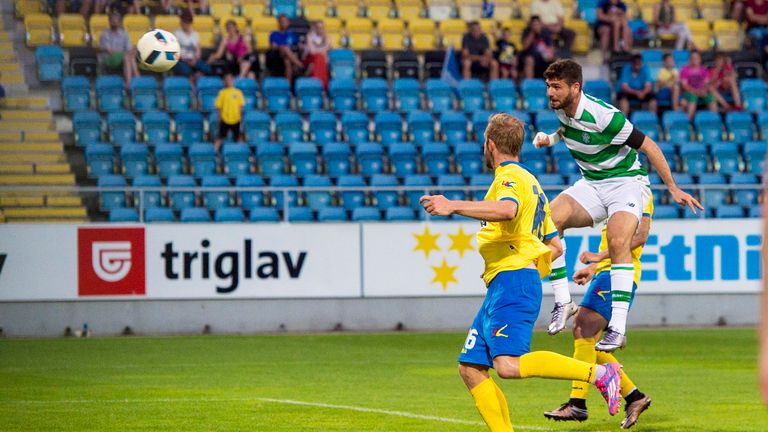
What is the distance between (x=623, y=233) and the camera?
1053 centimetres

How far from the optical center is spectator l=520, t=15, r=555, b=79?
26.5m

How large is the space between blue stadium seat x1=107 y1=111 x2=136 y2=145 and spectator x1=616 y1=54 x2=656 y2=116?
31.2 feet

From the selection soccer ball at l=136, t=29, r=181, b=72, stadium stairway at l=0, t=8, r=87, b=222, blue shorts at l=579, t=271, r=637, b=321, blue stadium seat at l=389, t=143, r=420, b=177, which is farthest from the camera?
blue stadium seat at l=389, t=143, r=420, b=177

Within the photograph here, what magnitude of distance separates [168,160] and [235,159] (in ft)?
3.89

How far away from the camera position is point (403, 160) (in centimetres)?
2395

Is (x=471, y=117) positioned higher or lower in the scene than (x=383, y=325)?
higher

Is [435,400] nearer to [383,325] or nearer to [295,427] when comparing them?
[295,427]

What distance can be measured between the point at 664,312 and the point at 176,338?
8.17 meters

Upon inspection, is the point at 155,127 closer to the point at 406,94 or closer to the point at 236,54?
the point at 236,54

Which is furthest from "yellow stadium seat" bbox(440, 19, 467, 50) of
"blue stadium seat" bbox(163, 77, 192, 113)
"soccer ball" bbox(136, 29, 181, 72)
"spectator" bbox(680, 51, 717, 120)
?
"soccer ball" bbox(136, 29, 181, 72)

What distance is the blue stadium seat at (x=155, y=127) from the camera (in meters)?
23.8

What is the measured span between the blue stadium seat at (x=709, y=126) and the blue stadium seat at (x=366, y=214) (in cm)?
768

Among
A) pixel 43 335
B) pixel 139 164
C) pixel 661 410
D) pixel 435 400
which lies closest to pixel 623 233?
pixel 661 410

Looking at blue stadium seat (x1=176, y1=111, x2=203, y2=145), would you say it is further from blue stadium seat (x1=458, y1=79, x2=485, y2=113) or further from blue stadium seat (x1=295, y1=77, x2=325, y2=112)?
blue stadium seat (x1=458, y1=79, x2=485, y2=113)
